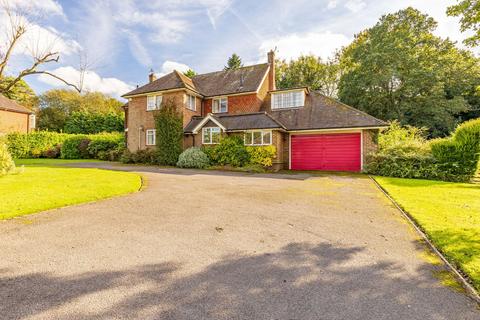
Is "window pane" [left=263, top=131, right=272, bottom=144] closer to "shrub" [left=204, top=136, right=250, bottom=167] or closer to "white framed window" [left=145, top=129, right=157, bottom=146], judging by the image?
"shrub" [left=204, top=136, right=250, bottom=167]

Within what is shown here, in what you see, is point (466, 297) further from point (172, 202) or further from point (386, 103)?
point (386, 103)

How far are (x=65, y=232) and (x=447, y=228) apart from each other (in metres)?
7.95

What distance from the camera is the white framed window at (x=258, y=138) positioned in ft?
61.5

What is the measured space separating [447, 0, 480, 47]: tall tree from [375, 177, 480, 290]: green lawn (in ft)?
16.5

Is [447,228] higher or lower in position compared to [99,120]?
lower

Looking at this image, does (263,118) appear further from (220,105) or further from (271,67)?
(271,67)

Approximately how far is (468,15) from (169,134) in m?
19.5

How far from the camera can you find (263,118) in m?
19.5

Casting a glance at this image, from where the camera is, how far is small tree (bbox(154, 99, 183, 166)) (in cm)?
2156

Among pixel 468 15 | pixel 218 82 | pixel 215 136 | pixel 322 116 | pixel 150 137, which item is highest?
pixel 218 82

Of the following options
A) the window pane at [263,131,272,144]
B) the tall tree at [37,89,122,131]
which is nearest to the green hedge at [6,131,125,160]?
the window pane at [263,131,272,144]

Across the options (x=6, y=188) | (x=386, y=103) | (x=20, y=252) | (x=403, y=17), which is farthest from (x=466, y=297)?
(x=403, y=17)

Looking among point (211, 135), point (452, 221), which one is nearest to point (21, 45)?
point (211, 135)

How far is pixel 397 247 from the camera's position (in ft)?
14.5
